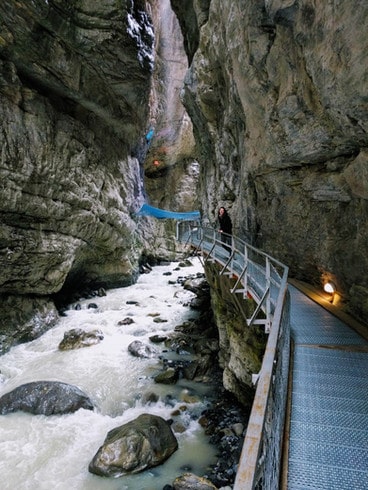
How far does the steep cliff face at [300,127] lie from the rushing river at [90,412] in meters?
5.87

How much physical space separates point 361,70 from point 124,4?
12.6 meters

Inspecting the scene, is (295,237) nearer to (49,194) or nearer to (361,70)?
(361,70)

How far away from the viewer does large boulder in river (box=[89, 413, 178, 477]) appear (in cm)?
618

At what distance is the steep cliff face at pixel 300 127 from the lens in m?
4.84

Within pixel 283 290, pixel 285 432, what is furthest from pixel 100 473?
pixel 283 290

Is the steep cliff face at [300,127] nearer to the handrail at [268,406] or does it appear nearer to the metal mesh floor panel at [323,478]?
the handrail at [268,406]

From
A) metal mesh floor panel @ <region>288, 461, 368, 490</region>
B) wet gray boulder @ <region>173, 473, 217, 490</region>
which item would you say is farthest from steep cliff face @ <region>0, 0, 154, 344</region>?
metal mesh floor panel @ <region>288, 461, 368, 490</region>

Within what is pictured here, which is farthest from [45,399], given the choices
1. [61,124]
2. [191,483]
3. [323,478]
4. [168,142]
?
[168,142]

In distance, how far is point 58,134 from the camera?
13.5 metres

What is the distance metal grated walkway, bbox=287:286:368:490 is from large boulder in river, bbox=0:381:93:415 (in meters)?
6.50

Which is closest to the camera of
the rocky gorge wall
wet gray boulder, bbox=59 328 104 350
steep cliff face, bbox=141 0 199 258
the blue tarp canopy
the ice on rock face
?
the rocky gorge wall

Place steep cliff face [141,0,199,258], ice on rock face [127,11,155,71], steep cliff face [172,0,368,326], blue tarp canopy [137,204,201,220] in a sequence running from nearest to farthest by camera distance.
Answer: steep cliff face [172,0,368,326], ice on rock face [127,11,155,71], blue tarp canopy [137,204,201,220], steep cliff face [141,0,199,258]

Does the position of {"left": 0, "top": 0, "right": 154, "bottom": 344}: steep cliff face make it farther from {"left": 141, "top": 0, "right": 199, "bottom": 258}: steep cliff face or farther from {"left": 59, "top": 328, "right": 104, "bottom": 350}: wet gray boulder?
{"left": 141, "top": 0, "right": 199, "bottom": 258}: steep cliff face

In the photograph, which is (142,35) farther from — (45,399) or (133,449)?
(133,449)
